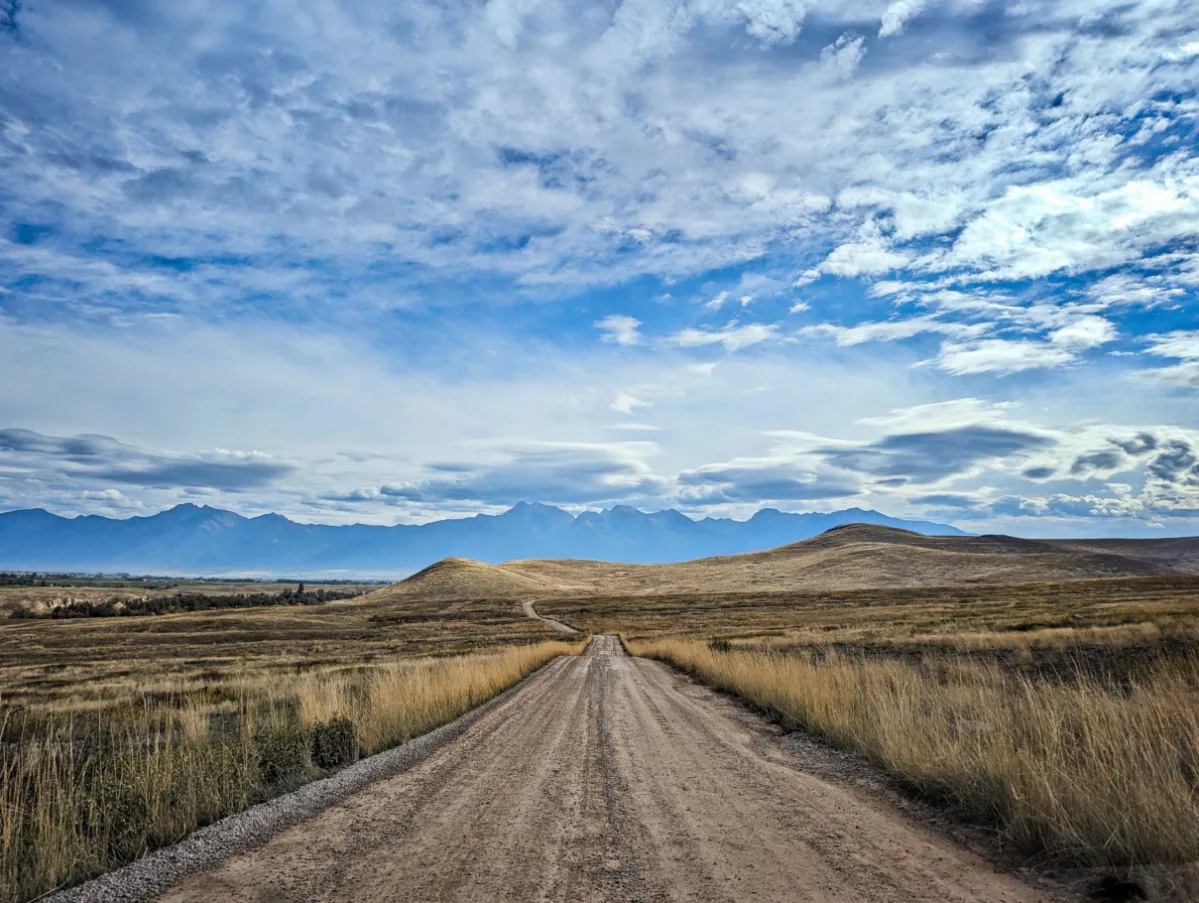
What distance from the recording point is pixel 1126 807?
5586mm

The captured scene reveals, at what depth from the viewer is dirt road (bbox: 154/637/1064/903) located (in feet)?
17.3

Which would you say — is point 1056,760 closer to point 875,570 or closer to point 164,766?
point 164,766

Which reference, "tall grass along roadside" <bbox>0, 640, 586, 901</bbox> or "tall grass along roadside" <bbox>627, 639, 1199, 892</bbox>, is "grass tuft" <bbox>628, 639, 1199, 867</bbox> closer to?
"tall grass along roadside" <bbox>627, 639, 1199, 892</bbox>

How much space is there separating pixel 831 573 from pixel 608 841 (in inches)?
5381

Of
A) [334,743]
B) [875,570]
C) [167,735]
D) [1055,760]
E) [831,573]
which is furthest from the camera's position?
[831,573]

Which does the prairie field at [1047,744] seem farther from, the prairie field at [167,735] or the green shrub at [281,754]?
the green shrub at [281,754]

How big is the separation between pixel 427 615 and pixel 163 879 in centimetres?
9465

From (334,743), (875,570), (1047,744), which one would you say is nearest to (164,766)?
(334,743)

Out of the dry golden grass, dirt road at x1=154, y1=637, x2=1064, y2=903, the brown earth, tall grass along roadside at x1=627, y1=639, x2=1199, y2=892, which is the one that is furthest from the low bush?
the brown earth

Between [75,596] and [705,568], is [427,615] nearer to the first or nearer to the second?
[75,596]

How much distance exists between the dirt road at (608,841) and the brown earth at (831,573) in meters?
117

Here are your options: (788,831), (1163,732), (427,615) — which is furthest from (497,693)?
(427,615)

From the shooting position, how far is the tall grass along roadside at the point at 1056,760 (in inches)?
214

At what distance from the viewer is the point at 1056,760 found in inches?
277
